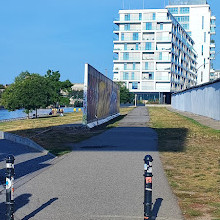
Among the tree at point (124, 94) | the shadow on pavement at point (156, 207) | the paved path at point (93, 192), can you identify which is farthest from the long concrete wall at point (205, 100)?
the tree at point (124, 94)

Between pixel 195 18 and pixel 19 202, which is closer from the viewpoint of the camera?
pixel 19 202

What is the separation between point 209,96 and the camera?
1564 inches

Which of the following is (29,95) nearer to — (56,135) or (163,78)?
(56,135)

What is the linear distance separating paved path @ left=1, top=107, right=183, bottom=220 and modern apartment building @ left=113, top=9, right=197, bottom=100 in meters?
99.5

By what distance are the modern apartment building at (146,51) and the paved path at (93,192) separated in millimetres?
99511

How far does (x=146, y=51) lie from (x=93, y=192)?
105 metres

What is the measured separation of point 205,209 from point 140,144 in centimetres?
1031

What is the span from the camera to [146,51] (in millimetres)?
110375

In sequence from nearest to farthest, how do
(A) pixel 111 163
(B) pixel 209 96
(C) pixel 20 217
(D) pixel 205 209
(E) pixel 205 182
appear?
1. (C) pixel 20 217
2. (D) pixel 205 209
3. (E) pixel 205 182
4. (A) pixel 111 163
5. (B) pixel 209 96

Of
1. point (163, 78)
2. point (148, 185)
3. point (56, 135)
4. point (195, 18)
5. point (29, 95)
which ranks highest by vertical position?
point (195, 18)

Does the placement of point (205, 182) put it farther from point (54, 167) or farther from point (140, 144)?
point (140, 144)

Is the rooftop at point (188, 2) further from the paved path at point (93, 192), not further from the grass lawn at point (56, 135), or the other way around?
the paved path at point (93, 192)

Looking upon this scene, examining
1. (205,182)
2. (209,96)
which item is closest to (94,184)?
(205,182)

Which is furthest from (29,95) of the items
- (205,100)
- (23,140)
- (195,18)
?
(195,18)
